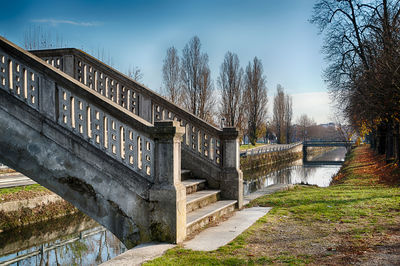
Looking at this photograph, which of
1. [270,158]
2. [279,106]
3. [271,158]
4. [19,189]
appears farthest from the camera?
[279,106]

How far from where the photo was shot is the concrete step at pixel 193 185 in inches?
269

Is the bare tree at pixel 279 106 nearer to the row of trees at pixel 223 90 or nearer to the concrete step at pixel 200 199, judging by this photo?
the row of trees at pixel 223 90

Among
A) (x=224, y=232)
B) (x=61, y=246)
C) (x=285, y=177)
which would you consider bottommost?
(x=285, y=177)

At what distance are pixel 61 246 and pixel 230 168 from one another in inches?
204

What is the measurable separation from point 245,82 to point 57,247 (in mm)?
38692

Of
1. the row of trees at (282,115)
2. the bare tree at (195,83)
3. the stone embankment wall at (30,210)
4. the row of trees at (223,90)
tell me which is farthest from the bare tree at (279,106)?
the stone embankment wall at (30,210)

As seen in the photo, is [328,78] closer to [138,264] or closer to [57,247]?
[57,247]

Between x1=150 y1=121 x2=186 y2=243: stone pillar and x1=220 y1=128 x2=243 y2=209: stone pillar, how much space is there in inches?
102

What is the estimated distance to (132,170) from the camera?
17.2 feet

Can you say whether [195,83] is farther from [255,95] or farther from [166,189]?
[166,189]

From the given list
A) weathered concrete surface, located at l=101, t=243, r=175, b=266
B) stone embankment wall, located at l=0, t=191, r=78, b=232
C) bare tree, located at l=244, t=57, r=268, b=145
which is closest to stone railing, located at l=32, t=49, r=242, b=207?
weathered concrete surface, located at l=101, t=243, r=175, b=266

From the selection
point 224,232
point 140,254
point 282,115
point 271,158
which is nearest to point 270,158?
point 271,158

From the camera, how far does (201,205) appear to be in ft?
21.9

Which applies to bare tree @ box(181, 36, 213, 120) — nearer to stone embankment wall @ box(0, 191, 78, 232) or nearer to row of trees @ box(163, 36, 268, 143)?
row of trees @ box(163, 36, 268, 143)
